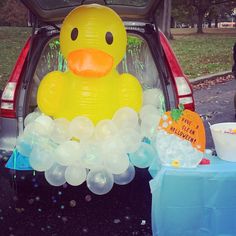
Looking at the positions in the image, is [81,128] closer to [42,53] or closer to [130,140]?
[130,140]

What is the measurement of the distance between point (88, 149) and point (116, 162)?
254 mm

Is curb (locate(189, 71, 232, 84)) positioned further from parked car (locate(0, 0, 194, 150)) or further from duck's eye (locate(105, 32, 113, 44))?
duck's eye (locate(105, 32, 113, 44))

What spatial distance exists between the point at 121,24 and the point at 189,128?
3.94 feet

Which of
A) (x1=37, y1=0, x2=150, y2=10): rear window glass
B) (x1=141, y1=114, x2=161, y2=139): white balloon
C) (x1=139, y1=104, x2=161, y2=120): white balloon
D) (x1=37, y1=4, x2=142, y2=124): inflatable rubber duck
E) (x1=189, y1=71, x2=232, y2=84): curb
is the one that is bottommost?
(x1=189, y1=71, x2=232, y2=84): curb

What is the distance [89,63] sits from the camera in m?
3.29

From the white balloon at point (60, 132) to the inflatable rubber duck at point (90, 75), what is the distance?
5.3 inches

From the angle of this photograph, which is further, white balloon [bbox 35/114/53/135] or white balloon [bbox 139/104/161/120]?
white balloon [bbox 139/104/161/120]

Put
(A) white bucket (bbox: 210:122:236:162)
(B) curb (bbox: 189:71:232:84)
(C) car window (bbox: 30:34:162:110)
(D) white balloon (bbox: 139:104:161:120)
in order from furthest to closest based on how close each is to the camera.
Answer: (B) curb (bbox: 189:71:232:84) → (C) car window (bbox: 30:34:162:110) → (D) white balloon (bbox: 139:104:161:120) → (A) white bucket (bbox: 210:122:236:162)

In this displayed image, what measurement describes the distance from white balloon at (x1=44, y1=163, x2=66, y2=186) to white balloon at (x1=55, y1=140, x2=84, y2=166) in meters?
0.05

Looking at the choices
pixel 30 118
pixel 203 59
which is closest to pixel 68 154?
pixel 30 118

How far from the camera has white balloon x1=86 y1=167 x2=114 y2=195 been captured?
2.96 meters

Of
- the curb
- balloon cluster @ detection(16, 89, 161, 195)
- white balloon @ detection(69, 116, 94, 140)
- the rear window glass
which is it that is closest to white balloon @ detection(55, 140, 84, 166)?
balloon cluster @ detection(16, 89, 161, 195)

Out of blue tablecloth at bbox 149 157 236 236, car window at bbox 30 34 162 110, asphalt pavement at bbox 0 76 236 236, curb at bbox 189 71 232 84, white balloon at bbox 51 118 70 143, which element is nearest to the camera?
blue tablecloth at bbox 149 157 236 236

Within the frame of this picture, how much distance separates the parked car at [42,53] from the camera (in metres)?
3.54
